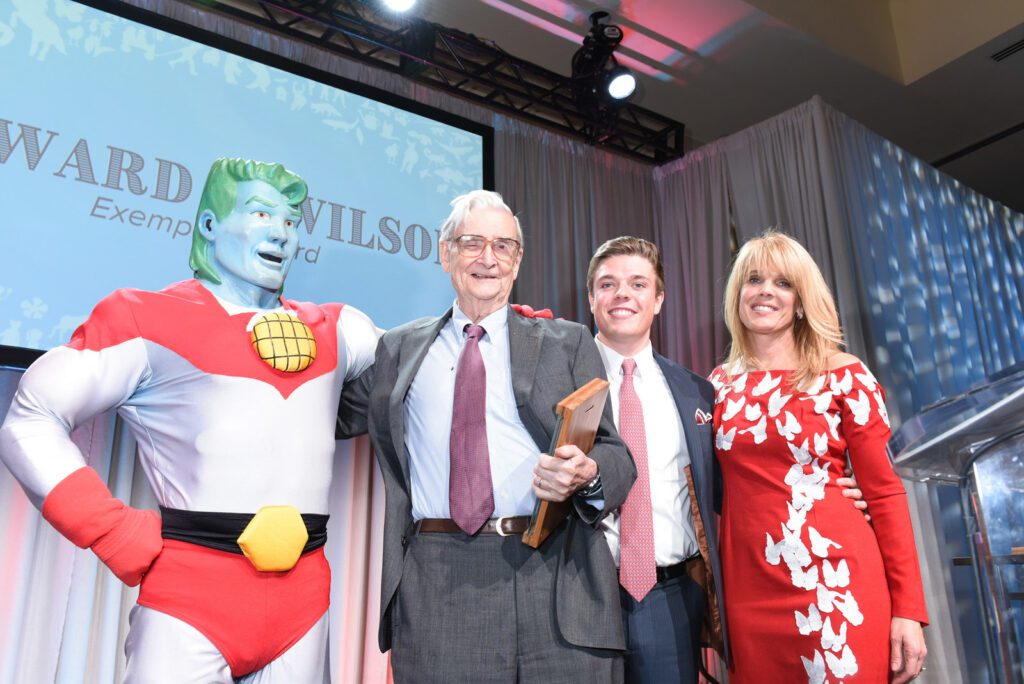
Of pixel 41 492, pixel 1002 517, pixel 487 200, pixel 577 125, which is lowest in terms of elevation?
pixel 1002 517

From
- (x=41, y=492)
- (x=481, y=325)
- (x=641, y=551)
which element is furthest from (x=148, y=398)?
(x=641, y=551)

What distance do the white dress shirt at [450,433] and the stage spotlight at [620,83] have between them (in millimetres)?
2967

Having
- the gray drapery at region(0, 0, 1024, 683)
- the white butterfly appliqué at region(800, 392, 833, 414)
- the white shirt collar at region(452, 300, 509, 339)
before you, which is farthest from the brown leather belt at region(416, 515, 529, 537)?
the gray drapery at region(0, 0, 1024, 683)

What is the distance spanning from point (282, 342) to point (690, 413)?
1.03 meters

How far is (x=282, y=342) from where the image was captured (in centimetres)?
185

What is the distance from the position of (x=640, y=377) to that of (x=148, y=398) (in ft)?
4.03

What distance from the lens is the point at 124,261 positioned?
105 inches

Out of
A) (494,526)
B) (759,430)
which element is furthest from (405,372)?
(759,430)

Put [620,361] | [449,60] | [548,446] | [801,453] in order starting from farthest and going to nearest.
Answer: [449,60]
[620,361]
[801,453]
[548,446]

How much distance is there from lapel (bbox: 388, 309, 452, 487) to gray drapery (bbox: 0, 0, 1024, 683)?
3.84ft

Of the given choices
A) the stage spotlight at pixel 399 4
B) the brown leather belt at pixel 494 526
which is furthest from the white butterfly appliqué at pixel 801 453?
the stage spotlight at pixel 399 4

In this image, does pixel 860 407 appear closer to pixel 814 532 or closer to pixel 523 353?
pixel 814 532

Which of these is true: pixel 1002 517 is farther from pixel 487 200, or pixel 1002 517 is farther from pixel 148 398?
pixel 148 398

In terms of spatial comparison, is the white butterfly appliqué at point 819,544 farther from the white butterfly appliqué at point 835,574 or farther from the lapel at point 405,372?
the lapel at point 405,372
